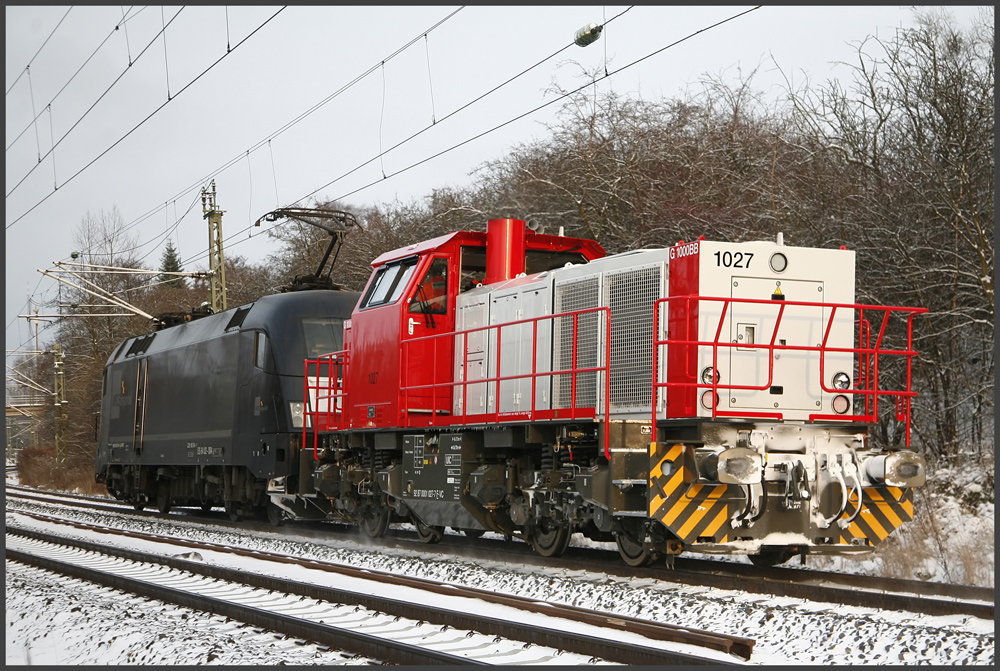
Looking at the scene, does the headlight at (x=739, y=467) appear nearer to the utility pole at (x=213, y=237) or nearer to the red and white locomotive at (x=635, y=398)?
the red and white locomotive at (x=635, y=398)

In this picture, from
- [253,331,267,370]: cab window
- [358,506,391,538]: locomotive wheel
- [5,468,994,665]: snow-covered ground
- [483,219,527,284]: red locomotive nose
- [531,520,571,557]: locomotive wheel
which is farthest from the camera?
[253,331,267,370]: cab window

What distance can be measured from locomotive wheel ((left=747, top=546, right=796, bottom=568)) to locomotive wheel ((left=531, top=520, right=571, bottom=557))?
1877mm

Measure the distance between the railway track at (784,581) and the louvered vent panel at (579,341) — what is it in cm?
162

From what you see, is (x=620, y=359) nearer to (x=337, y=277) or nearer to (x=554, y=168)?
(x=554, y=168)

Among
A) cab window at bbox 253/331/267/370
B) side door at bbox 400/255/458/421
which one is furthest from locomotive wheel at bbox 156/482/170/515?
side door at bbox 400/255/458/421

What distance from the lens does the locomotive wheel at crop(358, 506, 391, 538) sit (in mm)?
12688

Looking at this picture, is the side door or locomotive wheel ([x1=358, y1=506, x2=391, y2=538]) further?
locomotive wheel ([x1=358, y1=506, x2=391, y2=538])

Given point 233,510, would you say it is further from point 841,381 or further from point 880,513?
point 880,513

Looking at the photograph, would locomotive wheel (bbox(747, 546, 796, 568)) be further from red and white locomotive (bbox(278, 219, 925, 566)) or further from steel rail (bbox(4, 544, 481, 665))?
steel rail (bbox(4, 544, 481, 665))

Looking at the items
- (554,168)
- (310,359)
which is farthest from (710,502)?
(554,168)

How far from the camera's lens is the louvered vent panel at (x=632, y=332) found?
29.2 feet

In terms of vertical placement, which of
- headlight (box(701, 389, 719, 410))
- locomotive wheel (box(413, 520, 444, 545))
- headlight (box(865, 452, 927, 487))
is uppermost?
headlight (box(701, 389, 719, 410))

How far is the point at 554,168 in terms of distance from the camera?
19.0 m

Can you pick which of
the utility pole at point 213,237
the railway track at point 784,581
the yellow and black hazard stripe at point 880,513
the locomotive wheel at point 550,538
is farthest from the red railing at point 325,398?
the utility pole at point 213,237
